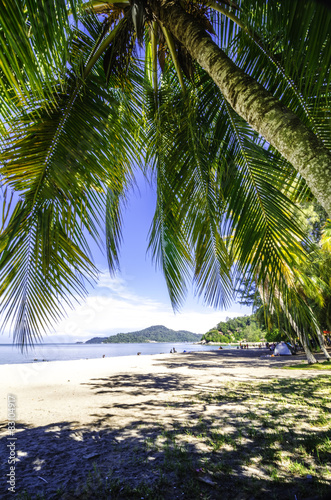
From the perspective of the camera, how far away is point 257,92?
185 centimetres

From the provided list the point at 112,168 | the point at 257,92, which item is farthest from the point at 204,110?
the point at 257,92

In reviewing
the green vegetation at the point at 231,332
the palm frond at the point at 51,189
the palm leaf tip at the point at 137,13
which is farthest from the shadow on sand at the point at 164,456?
the green vegetation at the point at 231,332

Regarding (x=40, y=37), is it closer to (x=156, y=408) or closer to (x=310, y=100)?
(x=310, y=100)

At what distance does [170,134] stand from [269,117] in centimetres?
272

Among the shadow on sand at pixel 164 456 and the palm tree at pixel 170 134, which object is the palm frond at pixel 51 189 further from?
the shadow on sand at pixel 164 456

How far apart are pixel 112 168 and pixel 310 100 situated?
95.3 inches

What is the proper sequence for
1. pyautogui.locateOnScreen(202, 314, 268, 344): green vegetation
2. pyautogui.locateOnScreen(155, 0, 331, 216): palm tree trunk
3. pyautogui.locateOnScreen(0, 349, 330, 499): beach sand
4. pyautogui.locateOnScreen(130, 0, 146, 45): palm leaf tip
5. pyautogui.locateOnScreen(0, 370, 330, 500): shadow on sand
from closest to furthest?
pyautogui.locateOnScreen(155, 0, 331, 216): palm tree trunk < pyautogui.locateOnScreen(130, 0, 146, 45): palm leaf tip < pyautogui.locateOnScreen(0, 370, 330, 500): shadow on sand < pyautogui.locateOnScreen(0, 349, 330, 499): beach sand < pyautogui.locateOnScreen(202, 314, 268, 344): green vegetation

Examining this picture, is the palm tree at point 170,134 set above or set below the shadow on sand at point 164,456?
above

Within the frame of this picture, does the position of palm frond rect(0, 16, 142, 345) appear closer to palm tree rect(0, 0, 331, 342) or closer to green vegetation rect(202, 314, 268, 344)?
palm tree rect(0, 0, 331, 342)

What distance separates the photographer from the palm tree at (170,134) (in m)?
1.83

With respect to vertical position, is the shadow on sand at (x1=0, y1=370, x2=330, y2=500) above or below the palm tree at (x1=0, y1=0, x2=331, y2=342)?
below

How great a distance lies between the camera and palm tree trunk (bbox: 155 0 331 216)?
1502 millimetres

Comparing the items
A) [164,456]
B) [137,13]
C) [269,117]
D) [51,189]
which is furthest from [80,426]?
[137,13]

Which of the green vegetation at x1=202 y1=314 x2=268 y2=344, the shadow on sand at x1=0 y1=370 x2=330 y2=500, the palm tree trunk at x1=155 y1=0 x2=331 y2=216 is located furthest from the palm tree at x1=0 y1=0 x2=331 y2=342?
the green vegetation at x1=202 y1=314 x2=268 y2=344
